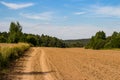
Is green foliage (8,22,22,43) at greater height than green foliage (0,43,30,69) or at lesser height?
greater

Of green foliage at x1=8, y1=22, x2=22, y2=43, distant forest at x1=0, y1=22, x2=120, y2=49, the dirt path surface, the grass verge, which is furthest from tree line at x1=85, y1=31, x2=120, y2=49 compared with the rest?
the dirt path surface

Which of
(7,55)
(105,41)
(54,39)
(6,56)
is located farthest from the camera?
(54,39)

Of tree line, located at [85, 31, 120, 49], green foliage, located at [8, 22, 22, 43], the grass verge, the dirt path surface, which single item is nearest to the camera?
the dirt path surface

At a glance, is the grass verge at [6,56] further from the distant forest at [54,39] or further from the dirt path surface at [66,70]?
the distant forest at [54,39]

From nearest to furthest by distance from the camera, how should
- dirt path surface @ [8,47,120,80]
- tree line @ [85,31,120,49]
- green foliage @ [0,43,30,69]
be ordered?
dirt path surface @ [8,47,120,80]
green foliage @ [0,43,30,69]
tree line @ [85,31,120,49]

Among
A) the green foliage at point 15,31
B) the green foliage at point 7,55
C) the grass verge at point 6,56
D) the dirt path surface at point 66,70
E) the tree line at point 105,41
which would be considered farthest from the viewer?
the green foliage at point 15,31

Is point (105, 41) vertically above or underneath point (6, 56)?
above

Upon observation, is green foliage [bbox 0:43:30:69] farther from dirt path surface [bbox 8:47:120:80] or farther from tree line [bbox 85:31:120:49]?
tree line [bbox 85:31:120:49]

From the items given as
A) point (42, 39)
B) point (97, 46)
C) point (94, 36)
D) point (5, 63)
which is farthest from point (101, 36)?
point (5, 63)

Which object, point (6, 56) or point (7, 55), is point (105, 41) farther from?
point (6, 56)

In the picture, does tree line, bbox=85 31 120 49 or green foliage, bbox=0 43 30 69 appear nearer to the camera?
green foliage, bbox=0 43 30 69

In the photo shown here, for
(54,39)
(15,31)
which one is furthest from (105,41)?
(54,39)

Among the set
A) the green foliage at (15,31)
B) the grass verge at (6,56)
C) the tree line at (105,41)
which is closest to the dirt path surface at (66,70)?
the grass verge at (6,56)

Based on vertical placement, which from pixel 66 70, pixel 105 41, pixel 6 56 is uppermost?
pixel 105 41
